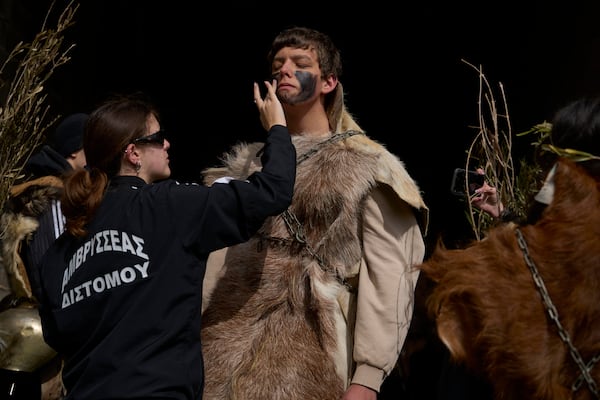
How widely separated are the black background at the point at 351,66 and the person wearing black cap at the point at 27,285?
1.90 meters

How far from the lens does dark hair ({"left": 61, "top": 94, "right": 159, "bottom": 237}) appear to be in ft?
7.48

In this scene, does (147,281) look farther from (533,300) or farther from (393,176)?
(533,300)

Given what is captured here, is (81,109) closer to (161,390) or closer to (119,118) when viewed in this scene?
(119,118)

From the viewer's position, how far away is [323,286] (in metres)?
2.50

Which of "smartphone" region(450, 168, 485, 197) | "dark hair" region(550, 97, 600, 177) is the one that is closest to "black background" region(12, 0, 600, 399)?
"smartphone" region(450, 168, 485, 197)

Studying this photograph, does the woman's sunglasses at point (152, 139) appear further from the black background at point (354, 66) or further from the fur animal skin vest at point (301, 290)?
the black background at point (354, 66)

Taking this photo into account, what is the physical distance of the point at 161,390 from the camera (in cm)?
207

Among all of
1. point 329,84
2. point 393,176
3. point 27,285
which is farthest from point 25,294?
point 393,176

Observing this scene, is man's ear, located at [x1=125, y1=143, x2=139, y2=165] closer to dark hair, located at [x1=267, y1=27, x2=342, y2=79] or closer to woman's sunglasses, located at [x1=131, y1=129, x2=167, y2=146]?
woman's sunglasses, located at [x1=131, y1=129, x2=167, y2=146]

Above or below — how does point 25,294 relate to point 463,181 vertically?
below

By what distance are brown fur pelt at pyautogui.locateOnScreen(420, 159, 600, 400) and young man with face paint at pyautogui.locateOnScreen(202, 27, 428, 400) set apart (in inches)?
29.6

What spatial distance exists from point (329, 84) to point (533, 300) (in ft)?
4.89

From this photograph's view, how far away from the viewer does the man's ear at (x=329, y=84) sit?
2924 mm

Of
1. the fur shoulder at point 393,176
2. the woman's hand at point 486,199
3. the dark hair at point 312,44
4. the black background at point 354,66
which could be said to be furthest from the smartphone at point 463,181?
the black background at point 354,66
